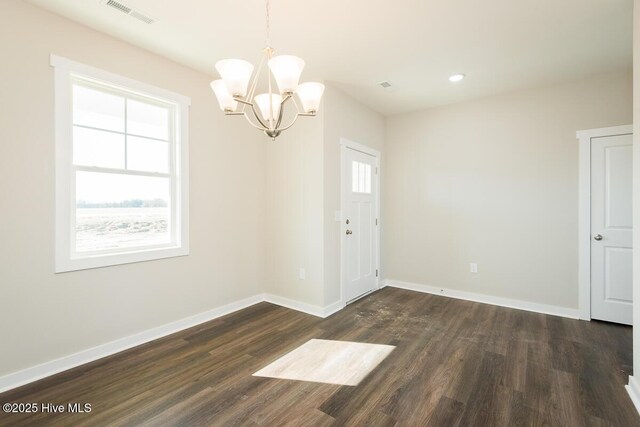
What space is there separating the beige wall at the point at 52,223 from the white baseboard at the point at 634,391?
3.60m

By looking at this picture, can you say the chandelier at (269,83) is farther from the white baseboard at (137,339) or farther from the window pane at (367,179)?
the window pane at (367,179)

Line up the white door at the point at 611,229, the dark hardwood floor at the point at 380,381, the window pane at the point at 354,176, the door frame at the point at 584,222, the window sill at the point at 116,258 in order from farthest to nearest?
the window pane at the point at 354,176 < the door frame at the point at 584,222 < the white door at the point at 611,229 < the window sill at the point at 116,258 < the dark hardwood floor at the point at 380,381

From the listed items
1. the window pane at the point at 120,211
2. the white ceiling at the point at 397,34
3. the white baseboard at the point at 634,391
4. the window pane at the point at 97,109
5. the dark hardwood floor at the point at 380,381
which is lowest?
the dark hardwood floor at the point at 380,381

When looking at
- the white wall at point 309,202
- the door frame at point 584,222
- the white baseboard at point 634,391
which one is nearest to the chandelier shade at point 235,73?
the white wall at point 309,202

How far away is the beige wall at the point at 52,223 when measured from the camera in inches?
84.8

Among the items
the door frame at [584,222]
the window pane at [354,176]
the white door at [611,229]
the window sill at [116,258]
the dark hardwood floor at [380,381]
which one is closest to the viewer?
the dark hardwood floor at [380,381]

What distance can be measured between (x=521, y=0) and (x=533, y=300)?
129 inches

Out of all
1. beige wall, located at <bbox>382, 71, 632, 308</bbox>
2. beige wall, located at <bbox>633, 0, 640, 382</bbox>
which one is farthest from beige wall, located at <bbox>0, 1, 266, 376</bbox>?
beige wall, located at <bbox>633, 0, 640, 382</bbox>

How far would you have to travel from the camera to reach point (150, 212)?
3.01 m

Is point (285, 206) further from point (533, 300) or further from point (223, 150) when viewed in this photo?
point (533, 300)

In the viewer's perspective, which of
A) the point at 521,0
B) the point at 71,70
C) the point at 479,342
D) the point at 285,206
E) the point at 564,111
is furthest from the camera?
the point at 285,206

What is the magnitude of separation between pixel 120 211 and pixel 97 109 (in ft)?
3.00

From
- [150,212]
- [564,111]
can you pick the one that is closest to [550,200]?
[564,111]

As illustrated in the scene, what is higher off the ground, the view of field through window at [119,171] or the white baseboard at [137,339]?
the view of field through window at [119,171]
